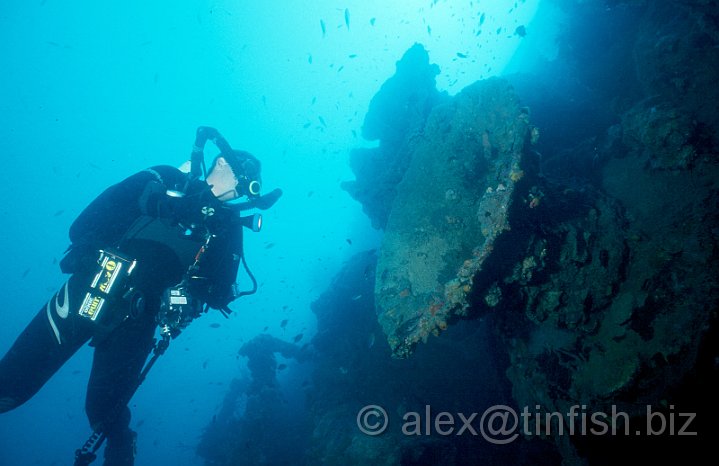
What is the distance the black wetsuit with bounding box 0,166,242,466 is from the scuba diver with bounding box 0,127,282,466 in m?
0.01

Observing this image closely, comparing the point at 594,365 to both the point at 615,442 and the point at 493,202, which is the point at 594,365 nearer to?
the point at 615,442

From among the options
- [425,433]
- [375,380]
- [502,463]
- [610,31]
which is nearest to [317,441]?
[375,380]

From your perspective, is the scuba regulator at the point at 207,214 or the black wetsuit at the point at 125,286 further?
the scuba regulator at the point at 207,214

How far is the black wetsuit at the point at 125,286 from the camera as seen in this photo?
14.7 ft

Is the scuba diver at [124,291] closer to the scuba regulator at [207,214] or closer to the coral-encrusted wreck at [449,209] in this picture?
the scuba regulator at [207,214]

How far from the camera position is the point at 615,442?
2.88 metres

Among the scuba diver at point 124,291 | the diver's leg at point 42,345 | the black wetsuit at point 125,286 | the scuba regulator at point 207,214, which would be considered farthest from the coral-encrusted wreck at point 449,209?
the diver's leg at point 42,345

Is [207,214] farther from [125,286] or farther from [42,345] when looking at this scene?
[42,345]

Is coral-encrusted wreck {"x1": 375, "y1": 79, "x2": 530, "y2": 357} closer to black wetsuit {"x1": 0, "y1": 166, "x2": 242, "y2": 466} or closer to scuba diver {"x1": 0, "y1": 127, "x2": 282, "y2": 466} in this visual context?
scuba diver {"x1": 0, "y1": 127, "x2": 282, "y2": 466}

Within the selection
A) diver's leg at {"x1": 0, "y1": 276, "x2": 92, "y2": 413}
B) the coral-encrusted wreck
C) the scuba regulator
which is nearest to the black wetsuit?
diver's leg at {"x1": 0, "y1": 276, "x2": 92, "y2": 413}

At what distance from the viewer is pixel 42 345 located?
14.9 feet

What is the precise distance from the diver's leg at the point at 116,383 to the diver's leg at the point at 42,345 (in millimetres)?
434

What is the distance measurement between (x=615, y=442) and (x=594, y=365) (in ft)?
2.03

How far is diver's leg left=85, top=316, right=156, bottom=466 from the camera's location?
4.62m
